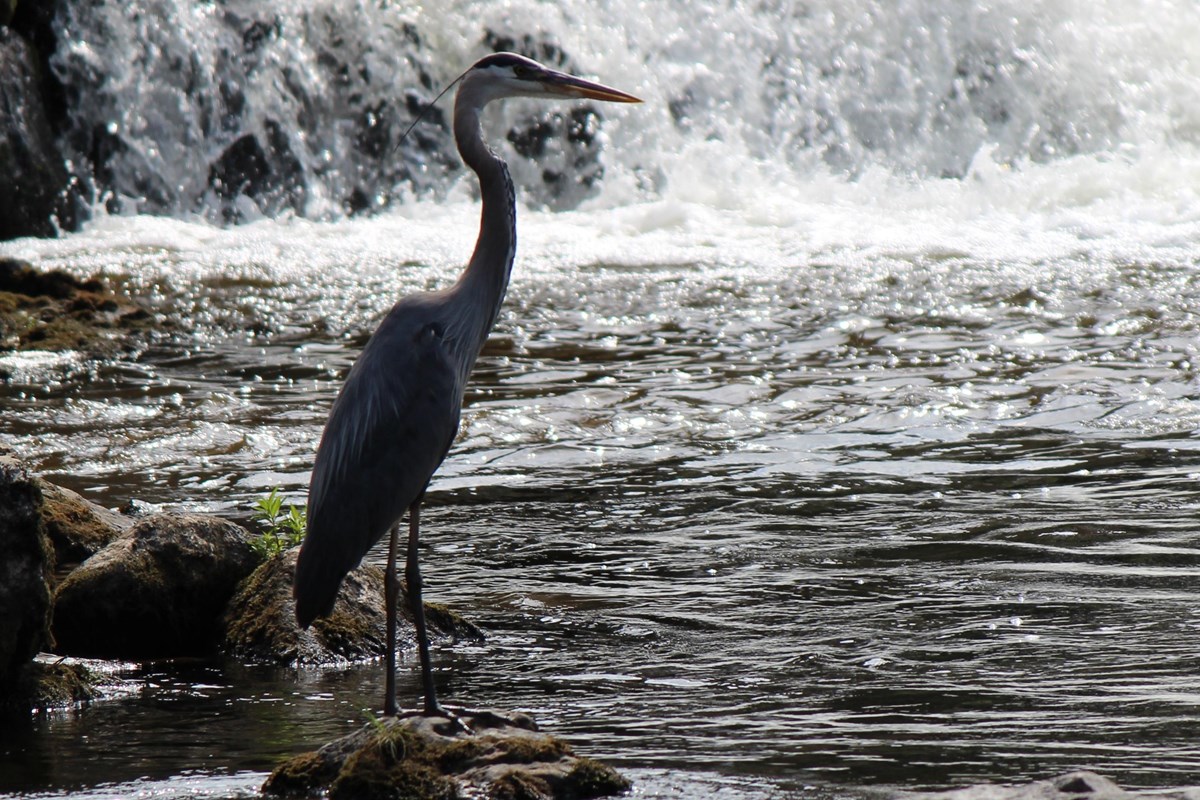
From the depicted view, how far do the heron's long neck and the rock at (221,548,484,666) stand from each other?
101 centimetres

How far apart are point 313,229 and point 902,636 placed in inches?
481

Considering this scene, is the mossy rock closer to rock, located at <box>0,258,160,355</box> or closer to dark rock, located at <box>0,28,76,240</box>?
rock, located at <box>0,258,160,355</box>

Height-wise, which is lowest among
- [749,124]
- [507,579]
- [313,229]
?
[507,579]

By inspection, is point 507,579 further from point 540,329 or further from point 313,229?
point 313,229

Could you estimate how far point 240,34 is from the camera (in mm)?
18000

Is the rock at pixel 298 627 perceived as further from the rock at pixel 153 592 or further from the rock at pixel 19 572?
the rock at pixel 19 572

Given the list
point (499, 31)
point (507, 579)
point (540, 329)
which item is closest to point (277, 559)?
point (507, 579)

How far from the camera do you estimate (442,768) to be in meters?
3.87

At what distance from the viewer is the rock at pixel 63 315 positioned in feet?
36.8

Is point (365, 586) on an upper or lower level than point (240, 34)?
lower

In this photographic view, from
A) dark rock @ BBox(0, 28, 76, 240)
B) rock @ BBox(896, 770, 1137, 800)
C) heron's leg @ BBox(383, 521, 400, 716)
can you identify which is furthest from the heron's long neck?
dark rock @ BBox(0, 28, 76, 240)

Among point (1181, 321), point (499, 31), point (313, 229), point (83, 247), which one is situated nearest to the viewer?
point (1181, 321)

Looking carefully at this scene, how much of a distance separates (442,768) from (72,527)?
9.62 ft

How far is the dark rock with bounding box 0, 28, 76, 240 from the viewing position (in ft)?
50.5
